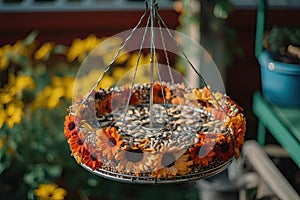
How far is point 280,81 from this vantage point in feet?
10.1

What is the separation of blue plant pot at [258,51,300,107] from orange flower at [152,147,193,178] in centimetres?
132

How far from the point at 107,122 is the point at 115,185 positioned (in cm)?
149

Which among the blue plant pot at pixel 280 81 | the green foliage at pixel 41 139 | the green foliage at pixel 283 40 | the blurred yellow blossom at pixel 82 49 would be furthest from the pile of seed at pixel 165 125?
the blurred yellow blossom at pixel 82 49

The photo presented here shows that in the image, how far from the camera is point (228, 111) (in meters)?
2.16

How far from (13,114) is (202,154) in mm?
1612

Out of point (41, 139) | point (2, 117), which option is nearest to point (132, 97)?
point (2, 117)

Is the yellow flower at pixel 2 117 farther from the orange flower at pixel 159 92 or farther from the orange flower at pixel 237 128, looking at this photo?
the orange flower at pixel 237 128

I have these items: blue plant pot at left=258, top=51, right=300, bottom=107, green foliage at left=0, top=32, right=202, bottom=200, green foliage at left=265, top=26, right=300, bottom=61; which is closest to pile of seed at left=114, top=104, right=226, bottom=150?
blue plant pot at left=258, top=51, right=300, bottom=107

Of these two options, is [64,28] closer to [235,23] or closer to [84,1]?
[84,1]

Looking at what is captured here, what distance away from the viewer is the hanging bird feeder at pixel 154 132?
Answer: 1858mm

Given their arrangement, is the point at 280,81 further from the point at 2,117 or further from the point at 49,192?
the point at 2,117

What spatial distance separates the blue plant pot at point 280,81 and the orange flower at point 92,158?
4.66 feet

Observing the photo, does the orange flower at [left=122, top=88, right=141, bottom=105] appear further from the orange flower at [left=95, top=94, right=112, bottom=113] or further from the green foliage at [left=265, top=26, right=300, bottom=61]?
the green foliage at [left=265, top=26, right=300, bottom=61]

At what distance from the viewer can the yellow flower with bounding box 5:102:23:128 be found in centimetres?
321
